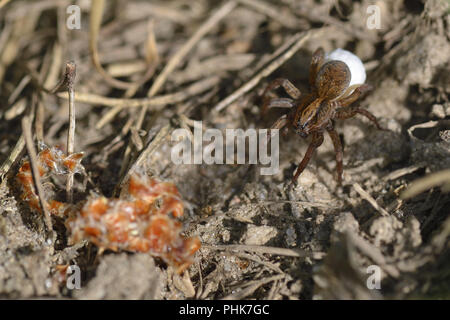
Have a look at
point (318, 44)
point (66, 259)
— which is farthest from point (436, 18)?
point (66, 259)

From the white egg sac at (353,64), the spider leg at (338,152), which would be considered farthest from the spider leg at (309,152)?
the white egg sac at (353,64)

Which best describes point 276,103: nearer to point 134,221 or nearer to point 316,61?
point 316,61

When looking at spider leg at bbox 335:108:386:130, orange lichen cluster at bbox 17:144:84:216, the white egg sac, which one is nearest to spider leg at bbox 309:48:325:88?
the white egg sac

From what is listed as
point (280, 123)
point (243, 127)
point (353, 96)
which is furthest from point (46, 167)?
point (353, 96)

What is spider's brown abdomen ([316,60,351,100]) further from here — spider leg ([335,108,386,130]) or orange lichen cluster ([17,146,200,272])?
orange lichen cluster ([17,146,200,272])
